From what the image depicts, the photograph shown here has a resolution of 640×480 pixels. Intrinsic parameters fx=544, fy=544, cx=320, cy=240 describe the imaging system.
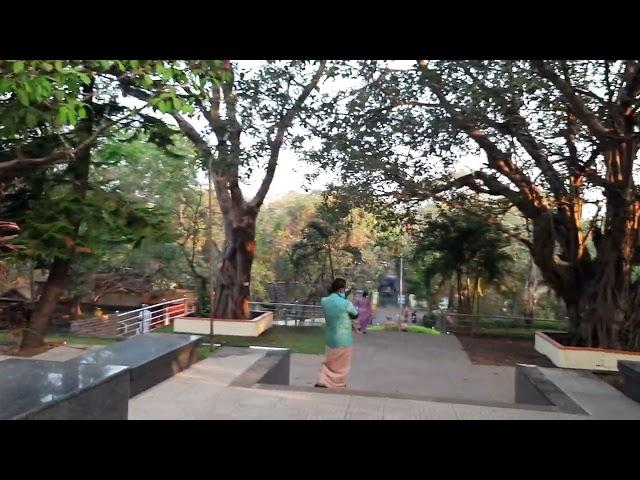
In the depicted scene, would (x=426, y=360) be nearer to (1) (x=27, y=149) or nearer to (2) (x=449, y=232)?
(2) (x=449, y=232)

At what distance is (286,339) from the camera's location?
11.7 meters

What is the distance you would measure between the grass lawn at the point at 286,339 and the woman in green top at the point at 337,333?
14.2 feet

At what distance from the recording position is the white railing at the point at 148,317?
1290 centimetres

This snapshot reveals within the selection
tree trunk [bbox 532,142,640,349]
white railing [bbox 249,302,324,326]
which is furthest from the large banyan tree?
white railing [bbox 249,302,324,326]

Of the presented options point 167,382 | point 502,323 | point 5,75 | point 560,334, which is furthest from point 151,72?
point 502,323

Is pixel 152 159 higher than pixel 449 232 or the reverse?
higher

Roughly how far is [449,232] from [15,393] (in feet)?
42.4

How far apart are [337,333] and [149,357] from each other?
190 centimetres

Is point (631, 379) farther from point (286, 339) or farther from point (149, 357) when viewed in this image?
point (286, 339)

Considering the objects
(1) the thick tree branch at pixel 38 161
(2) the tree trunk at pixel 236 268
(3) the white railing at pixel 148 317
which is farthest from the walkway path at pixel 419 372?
(3) the white railing at pixel 148 317

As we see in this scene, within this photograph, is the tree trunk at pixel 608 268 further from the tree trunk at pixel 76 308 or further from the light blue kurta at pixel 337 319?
the tree trunk at pixel 76 308

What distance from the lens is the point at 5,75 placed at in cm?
396

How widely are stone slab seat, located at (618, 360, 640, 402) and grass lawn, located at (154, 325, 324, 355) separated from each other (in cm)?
542

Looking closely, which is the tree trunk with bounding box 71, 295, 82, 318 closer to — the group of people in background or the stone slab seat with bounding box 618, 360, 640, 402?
the group of people in background
